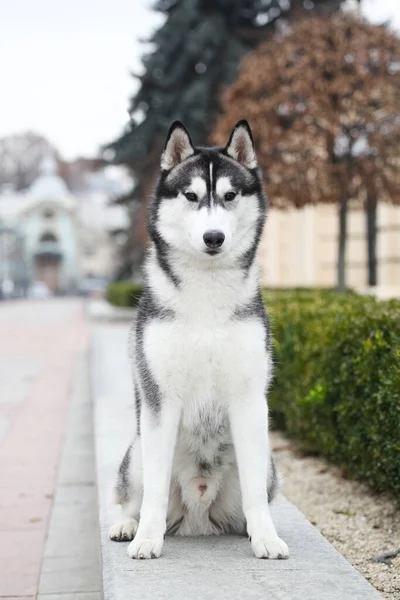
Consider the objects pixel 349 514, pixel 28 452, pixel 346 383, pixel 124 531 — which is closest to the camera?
pixel 124 531

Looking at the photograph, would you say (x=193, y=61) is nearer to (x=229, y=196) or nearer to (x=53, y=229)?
(x=229, y=196)

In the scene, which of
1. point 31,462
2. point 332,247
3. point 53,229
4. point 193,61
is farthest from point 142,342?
point 53,229

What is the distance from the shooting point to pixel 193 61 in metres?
20.8

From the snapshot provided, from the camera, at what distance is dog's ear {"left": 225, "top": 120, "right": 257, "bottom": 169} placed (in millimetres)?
3287

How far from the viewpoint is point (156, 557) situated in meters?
3.19

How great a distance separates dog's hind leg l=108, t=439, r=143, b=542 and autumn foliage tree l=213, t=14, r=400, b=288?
30.0 ft

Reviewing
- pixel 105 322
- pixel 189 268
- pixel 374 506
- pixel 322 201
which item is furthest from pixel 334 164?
pixel 105 322

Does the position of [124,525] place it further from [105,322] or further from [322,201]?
[105,322]

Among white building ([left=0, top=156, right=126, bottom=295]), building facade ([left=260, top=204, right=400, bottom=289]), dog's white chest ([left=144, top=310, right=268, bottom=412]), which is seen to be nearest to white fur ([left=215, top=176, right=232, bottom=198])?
dog's white chest ([left=144, top=310, right=268, bottom=412])

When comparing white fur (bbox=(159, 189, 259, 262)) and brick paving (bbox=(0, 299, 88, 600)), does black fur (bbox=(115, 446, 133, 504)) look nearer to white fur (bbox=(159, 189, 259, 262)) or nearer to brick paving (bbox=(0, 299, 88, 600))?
brick paving (bbox=(0, 299, 88, 600))

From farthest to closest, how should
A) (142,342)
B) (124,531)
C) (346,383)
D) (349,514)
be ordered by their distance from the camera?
(346,383) → (349,514) → (124,531) → (142,342)

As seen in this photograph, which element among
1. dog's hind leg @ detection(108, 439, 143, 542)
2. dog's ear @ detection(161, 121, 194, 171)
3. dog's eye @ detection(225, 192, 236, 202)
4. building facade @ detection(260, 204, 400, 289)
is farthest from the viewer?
building facade @ detection(260, 204, 400, 289)

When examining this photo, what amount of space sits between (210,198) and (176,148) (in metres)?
0.33

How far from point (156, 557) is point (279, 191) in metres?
9.60
